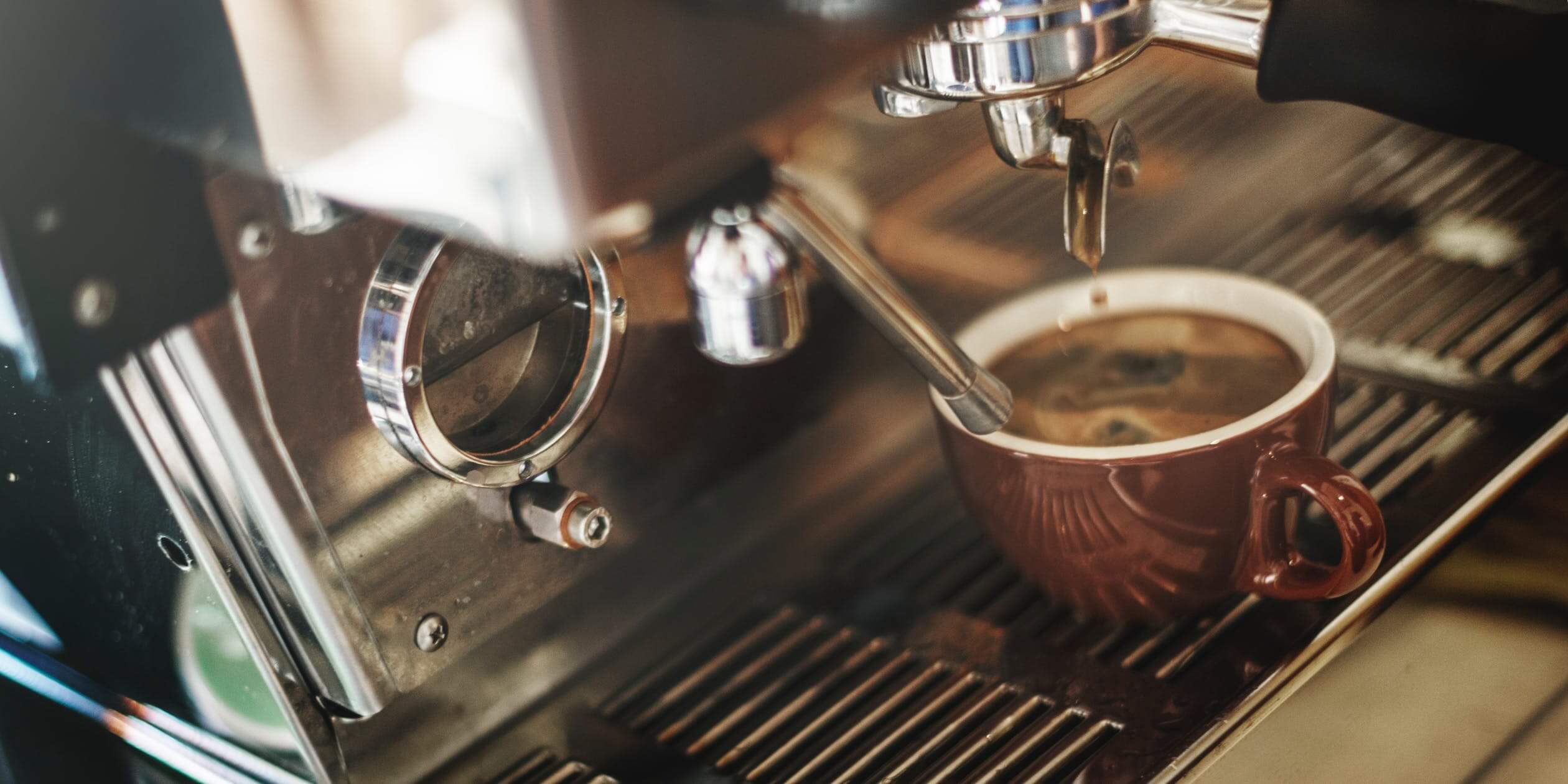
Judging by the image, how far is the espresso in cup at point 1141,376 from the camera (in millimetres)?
477

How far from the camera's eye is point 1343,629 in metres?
0.46

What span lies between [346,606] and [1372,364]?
0.40 m

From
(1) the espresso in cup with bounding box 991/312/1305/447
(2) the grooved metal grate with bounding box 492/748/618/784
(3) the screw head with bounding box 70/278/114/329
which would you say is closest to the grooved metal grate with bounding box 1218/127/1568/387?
(1) the espresso in cup with bounding box 991/312/1305/447

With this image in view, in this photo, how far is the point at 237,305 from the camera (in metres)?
0.36

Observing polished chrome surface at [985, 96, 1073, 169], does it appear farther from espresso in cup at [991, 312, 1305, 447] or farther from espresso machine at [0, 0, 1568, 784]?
espresso in cup at [991, 312, 1305, 447]

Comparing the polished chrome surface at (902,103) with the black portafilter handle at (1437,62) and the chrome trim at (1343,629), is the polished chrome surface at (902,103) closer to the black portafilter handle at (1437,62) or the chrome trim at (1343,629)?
the black portafilter handle at (1437,62)

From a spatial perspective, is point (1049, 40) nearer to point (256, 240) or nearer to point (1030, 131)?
point (1030, 131)

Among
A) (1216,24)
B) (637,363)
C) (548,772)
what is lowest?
(548,772)

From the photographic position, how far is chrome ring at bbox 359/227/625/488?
38 cm

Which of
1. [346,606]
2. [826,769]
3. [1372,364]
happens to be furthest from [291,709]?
[1372,364]

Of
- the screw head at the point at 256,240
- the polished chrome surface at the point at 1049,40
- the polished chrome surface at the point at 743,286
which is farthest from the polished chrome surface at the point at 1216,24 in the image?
the screw head at the point at 256,240

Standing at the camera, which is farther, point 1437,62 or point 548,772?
point 548,772

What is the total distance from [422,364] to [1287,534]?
258 millimetres

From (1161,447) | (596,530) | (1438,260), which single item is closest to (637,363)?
(596,530)
